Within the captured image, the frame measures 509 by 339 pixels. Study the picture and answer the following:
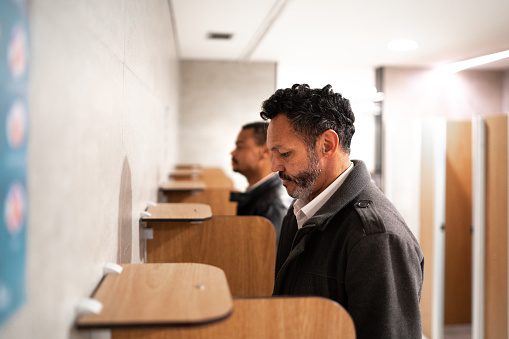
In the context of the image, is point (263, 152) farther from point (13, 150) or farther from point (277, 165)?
point (13, 150)

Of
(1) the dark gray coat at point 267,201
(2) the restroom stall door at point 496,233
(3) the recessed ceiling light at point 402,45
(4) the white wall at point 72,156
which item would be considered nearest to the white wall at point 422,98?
A: (3) the recessed ceiling light at point 402,45

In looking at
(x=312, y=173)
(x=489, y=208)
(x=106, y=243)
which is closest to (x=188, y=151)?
(x=489, y=208)

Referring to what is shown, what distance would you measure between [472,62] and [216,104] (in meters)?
2.71

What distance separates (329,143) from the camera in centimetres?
144

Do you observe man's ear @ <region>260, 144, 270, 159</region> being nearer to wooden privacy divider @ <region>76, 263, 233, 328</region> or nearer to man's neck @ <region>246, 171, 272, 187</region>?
man's neck @ <region>246, 171, 272, 187</region>

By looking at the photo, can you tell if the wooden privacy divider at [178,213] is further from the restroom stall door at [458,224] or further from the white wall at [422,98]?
the white wall at [422,98]

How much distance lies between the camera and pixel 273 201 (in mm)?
2363

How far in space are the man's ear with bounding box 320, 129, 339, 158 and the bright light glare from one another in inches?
149

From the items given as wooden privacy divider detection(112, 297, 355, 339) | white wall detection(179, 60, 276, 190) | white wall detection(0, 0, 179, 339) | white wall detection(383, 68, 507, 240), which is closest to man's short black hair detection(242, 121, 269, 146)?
white wall detection(0, 0, 179, 339)

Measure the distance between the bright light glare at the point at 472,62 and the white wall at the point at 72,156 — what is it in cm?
434

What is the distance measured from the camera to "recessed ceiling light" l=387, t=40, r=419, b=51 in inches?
164

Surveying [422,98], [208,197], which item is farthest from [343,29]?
[422,98]

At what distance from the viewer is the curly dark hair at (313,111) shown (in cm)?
143

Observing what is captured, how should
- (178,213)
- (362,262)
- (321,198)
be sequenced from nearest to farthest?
(362,262) → (321,198) → (178,213)
